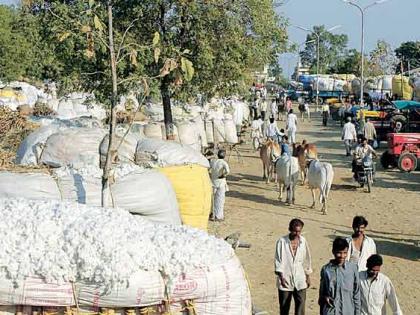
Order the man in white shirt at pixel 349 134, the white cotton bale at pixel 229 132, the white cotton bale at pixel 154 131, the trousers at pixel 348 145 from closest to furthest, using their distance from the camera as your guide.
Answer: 1. the white cotton bale at pixel 154 131
2. the man in white shirt at pixel 349 134
3. the white cotton bale at pixel 229 132
4. the trousers at pixel 348 145

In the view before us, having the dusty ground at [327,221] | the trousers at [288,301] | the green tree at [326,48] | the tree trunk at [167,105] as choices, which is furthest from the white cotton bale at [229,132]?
the green tree at [326,48]

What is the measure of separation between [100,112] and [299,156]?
1062 centimetres

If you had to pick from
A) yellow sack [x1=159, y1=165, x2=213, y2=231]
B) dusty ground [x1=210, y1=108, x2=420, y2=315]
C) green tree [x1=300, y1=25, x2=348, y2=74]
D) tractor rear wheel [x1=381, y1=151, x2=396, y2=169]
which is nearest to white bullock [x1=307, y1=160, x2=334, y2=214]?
dusty ground [x1=210, y1=108, x2=420, y2=315]

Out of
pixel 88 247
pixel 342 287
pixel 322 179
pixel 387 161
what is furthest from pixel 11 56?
pixel 88 247

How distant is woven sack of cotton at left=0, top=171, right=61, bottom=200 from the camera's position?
256 inches

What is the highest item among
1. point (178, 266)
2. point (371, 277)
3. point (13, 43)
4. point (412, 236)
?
point (13, 43)

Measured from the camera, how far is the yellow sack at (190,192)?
8.39 m

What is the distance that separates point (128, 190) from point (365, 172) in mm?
10969

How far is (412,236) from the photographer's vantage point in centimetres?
1262

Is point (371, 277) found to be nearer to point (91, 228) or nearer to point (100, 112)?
point (91, 228)

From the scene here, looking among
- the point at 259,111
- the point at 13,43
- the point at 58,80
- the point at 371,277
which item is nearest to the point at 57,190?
the point at 371,277

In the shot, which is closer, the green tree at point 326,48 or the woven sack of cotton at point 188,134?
the woven sack of cotton at point 188,134

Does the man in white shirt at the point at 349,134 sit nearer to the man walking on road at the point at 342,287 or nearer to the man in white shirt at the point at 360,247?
the man in white shirt at the point at 360,247

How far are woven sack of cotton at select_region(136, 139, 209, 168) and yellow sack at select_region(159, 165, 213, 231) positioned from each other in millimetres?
104
